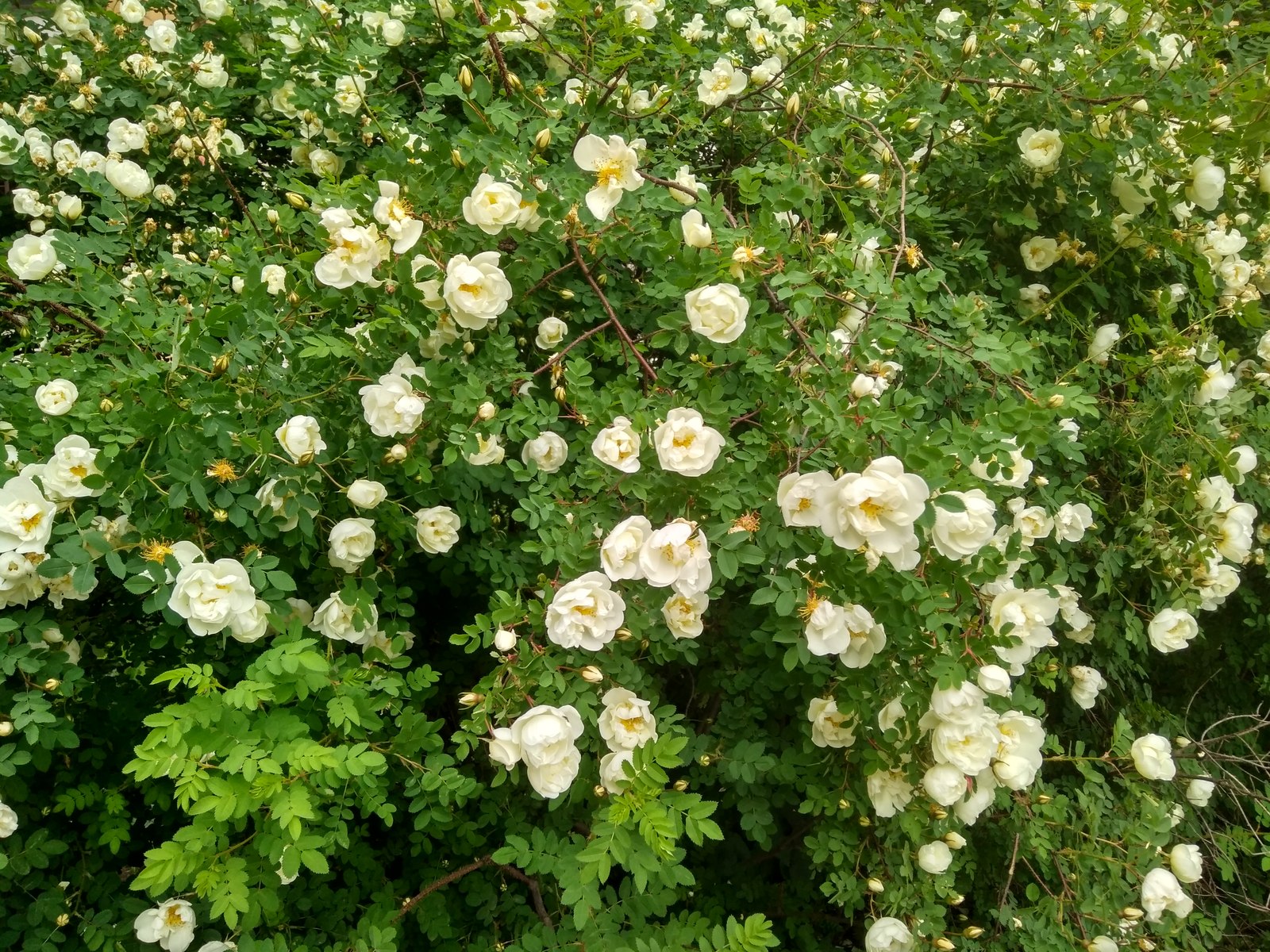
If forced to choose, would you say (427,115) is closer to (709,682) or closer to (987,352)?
(987,352)

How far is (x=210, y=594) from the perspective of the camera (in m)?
1.52

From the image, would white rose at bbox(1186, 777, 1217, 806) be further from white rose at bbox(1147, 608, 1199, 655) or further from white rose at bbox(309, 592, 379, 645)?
white rose at bbox(309, 592, 379, 645)

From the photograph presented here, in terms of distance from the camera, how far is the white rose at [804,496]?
4.56 ft

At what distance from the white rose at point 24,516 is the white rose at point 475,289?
0.83 meters

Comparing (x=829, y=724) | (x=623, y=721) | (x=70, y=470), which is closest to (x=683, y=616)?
(x=623, y=721)

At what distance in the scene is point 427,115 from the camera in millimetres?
1846

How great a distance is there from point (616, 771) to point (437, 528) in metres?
0.64

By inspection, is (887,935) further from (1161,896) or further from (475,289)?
(475,289)

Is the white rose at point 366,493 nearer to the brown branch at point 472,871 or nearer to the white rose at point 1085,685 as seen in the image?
the brown branch at point 472,871

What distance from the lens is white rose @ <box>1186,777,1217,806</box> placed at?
7.72 feet

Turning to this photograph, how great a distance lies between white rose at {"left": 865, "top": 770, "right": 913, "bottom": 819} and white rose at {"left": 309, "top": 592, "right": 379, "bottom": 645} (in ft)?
3.65

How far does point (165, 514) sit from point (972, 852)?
2010 mm

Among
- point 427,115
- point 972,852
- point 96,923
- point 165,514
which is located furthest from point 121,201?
point 972,852

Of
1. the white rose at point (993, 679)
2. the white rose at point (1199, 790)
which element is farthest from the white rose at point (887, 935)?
the white rose at point (1199, 790)
